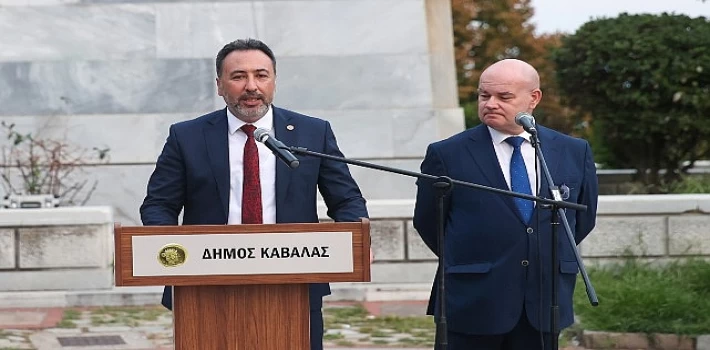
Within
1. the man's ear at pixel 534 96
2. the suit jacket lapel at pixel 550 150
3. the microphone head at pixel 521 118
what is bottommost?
the suit jacket lapel at pixel 550 150

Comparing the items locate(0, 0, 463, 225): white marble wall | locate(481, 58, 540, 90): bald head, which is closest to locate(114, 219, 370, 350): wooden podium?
locate(481, 58, 540, 90): bald head

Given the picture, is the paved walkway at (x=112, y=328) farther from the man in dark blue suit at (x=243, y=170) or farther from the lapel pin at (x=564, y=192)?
the lapel pin at (x=564, y=192)

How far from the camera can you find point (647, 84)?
16.0 meters

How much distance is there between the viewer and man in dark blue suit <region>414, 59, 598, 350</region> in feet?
18.7

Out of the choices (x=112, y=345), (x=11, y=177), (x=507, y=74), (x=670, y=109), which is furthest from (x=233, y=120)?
(x=670, y=109)

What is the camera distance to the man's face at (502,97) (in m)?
5.68

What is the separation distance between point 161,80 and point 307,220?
350 inches

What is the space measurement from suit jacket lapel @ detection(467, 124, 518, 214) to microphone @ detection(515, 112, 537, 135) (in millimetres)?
287

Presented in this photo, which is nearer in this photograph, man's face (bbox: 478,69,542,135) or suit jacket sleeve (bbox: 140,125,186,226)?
man's face (bbox: 478,69,542,135)

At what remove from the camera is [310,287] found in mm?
5793

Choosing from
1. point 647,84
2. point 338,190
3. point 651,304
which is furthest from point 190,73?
point 338,190

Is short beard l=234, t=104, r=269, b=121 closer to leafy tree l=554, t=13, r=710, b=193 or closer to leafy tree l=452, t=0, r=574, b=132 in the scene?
leafy tree l=554, t=13, r=710, b=193

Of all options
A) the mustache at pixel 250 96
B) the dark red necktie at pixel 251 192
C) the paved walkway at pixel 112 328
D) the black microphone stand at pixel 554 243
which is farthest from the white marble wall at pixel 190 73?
the black microphone stand at pixel 554 243

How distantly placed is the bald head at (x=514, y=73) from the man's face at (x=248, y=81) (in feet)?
2.82
